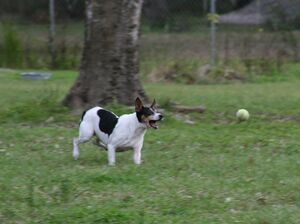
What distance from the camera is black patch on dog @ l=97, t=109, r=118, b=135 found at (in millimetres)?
8359

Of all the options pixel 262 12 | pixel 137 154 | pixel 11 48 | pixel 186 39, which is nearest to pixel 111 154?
pixel 137 154

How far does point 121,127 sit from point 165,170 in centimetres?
61

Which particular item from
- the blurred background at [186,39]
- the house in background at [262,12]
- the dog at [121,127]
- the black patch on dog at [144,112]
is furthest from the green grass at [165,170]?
the house in background at [262,12]

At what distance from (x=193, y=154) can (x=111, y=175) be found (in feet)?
5.93

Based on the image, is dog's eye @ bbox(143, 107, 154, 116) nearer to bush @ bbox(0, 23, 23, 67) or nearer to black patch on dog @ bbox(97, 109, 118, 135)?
black patch on dog @ bbox(97, 109, 118, 135)

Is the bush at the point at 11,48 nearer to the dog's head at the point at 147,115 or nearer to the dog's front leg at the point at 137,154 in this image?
the dog's front leg at the point at 137,154

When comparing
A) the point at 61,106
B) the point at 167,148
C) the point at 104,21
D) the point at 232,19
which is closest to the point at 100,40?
the point at 104,21

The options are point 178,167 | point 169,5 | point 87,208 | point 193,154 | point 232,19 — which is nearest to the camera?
point 87,208

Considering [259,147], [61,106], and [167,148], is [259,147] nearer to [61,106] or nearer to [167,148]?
[167,148]

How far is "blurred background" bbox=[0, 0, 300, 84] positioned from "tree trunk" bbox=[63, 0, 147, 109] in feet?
17.3

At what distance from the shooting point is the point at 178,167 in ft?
27.6

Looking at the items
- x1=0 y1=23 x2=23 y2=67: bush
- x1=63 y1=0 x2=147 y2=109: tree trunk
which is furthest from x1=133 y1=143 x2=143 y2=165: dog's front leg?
x1=0 y1=23 x2=23 y2=67: bush

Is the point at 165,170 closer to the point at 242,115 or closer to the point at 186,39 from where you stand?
the point at 242,115

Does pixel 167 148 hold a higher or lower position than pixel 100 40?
lower
